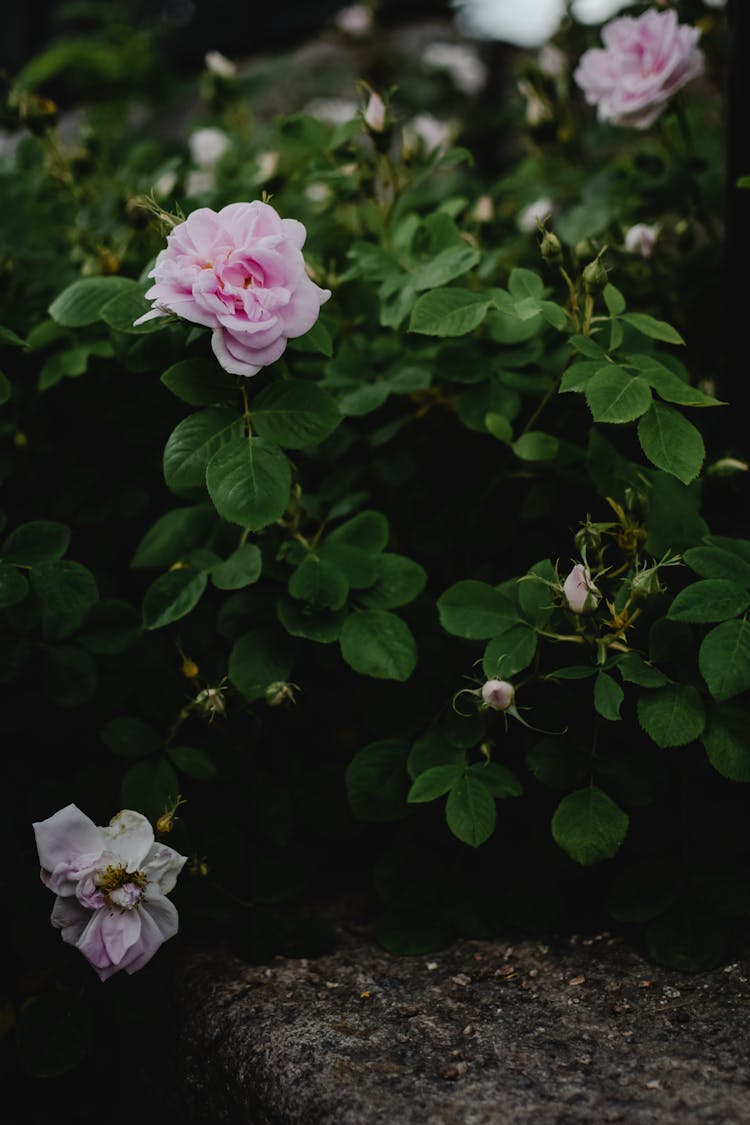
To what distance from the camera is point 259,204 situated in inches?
39.5

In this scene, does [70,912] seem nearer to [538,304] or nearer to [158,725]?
[158,725]

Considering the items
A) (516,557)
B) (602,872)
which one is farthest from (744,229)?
(602,872)

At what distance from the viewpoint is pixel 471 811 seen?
1.07 meters

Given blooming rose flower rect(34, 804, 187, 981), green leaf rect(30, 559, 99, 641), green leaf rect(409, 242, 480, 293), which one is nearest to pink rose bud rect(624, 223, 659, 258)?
green leaf rect(409, 242, 480, 293)

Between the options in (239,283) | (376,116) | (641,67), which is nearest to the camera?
(239,283)

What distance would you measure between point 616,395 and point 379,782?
51cm

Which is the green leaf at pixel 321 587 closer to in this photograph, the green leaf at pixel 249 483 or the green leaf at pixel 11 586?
the green leaf at pixel 249 483

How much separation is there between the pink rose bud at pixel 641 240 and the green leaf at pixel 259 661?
0.81m

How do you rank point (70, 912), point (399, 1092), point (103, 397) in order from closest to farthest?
point (399, 1092)
point (70, 912)
point (103, 397)

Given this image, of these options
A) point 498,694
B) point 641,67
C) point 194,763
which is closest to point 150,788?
point 194,763

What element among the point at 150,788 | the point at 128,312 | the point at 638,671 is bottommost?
the point at 150,788

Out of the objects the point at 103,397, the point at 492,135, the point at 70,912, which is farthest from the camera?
the point at 492,135

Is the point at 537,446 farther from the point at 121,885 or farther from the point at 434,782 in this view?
the point at 121,885

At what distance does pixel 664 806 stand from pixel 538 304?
61cm
